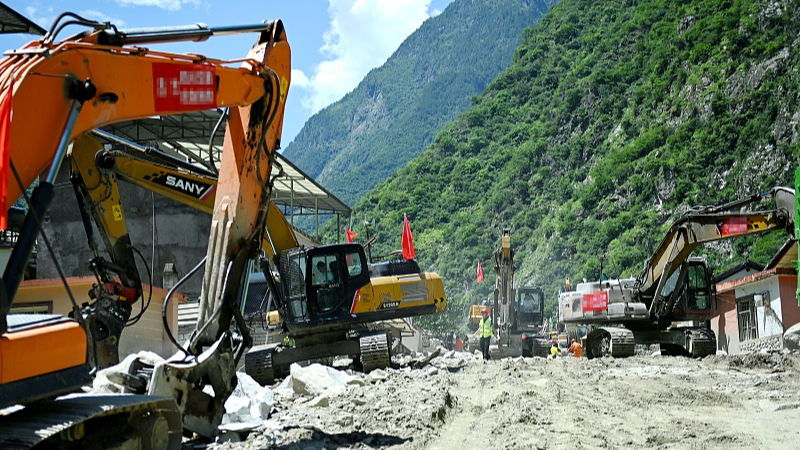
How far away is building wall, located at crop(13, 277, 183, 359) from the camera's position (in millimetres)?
15609

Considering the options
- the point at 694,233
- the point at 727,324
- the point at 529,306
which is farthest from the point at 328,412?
the point at 727,324

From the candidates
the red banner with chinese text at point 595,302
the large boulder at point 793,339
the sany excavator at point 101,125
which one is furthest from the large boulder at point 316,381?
the large boulder at point 793,339

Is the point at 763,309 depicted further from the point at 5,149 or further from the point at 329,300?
the point at 5,149

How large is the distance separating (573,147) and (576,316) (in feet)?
197

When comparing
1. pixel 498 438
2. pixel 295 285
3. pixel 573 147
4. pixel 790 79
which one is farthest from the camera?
pixel 573 147

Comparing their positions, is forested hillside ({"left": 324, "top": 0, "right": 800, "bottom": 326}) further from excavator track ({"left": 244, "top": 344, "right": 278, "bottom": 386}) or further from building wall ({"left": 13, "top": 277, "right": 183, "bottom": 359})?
excavator track ({"left": 244, "top": 344, "right": 278, "bottom": 386})

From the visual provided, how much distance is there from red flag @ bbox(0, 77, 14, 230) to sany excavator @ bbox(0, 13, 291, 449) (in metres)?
0.01

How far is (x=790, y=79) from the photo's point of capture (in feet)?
184

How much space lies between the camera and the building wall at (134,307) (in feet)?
51.2

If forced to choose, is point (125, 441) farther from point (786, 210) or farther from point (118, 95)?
point (786, 210)

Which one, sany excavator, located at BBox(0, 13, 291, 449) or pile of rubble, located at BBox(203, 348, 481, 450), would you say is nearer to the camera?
sany excavator, located at BBox(0, 13, 291, 449)

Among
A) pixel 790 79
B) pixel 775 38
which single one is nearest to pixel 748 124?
pixel 790 79

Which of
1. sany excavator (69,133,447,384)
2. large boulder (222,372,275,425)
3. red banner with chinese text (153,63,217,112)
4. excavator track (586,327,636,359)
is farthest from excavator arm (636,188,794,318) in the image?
red banner with chinese text (153,63,217,112)

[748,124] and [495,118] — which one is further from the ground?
[495,118]
